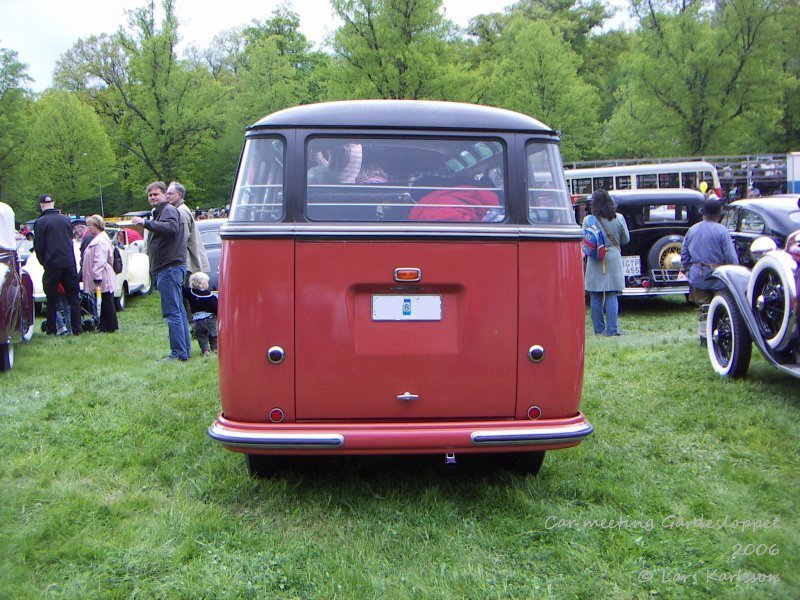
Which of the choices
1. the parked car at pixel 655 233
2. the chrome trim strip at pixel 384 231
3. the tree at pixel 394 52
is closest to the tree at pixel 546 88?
the tree at pixel 394 52

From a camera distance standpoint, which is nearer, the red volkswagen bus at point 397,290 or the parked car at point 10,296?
the red volkswagen bus at point 397,290

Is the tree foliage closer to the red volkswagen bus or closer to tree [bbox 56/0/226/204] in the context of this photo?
tree [bbox 56/0/226/204]

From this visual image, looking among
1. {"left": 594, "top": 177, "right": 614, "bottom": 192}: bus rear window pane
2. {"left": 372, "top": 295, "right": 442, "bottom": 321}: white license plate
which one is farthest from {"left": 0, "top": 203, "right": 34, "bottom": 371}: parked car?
{"left": 594, "top": 177, "right": 614, "bottom": 192}: bus rear window pane

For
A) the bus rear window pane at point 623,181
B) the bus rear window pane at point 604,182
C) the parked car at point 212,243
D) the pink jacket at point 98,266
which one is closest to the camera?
the pink jacket at point 98,266

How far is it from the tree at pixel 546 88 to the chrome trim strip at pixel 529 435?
2840 cm

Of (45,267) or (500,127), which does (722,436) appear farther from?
(45,267)

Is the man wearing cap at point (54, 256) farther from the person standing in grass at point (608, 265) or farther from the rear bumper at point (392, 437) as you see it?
the rear bumper at point (392, 437)

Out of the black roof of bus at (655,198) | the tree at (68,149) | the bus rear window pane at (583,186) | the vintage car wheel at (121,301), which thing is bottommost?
the vintage car wheel at (121,301)

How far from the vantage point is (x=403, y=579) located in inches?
123

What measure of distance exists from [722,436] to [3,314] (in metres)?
6.26

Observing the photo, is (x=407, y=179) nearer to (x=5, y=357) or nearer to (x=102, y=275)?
(x=5, y=357)

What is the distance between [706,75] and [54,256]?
26.4 m

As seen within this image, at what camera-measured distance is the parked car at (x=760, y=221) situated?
353 inches

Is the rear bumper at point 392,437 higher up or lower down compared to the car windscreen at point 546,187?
lower down
